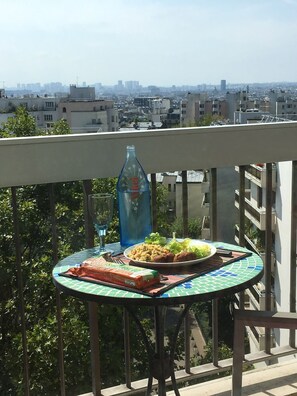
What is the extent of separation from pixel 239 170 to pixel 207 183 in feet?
0.53

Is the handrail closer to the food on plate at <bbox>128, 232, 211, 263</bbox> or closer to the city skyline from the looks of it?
the food on plate at <bbox>128, 232, 211, 263</bbox>

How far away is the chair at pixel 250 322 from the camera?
1.49m

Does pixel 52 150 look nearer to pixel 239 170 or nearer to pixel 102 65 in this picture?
pixel 239 170

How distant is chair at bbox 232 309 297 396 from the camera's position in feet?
4.90

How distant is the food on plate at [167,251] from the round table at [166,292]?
0.08m

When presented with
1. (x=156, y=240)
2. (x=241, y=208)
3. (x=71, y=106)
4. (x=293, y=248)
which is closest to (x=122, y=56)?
(x=71, y=106)

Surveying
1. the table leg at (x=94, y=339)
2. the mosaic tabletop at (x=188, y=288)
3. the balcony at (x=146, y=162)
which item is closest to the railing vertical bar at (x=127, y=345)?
the balcony at (x=146, y=162)

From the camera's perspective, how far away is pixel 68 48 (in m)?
63.2

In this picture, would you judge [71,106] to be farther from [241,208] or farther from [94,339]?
[94,339]

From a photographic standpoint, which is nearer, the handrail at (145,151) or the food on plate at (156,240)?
the food on plate at (156,240)

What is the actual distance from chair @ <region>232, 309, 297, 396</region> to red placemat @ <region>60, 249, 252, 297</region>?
0.53 ft

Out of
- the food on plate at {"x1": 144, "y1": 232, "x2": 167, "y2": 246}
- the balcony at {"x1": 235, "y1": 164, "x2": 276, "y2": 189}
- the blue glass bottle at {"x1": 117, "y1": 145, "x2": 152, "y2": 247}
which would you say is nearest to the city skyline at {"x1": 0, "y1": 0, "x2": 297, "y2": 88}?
the balcony at {"x1": 235, "y1": 164, "x2": 276, "y2": 189}

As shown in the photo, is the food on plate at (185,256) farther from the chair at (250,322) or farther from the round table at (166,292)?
the chair at (250,322)

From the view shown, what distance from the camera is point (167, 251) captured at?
5.05 feet
